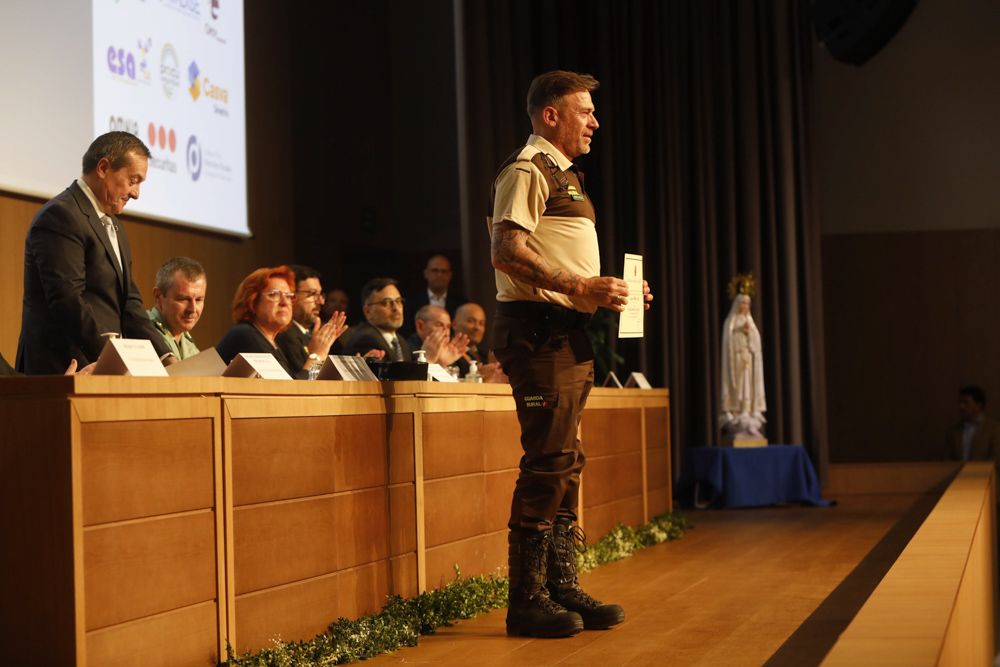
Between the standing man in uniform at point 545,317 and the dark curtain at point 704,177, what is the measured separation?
21.0ft

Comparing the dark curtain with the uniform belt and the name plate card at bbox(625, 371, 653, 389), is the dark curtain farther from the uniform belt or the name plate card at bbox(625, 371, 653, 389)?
the uniform belt

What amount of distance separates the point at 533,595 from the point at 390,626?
38 cm

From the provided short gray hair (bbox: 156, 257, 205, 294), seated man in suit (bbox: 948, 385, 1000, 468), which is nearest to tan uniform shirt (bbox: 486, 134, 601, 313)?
short gray hair (bbox: 156, 257, 205, 294)

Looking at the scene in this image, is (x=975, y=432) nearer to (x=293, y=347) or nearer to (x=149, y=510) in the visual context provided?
(x=293, y=347)

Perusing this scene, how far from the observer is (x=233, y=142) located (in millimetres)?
7453

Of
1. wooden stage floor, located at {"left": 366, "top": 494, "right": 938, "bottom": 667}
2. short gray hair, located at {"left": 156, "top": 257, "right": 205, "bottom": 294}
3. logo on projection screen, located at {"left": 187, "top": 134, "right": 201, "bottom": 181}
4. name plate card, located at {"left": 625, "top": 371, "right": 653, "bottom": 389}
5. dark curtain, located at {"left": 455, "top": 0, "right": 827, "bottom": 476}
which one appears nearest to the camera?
wooden stage floor, located at {"left": 366, "top": 494, "right": 938, "bottom": 667}

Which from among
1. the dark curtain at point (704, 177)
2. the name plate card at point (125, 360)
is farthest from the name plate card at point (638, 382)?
the name plate card at point (125, 360)

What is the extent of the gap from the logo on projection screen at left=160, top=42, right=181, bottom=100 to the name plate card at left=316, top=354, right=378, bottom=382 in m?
3.20

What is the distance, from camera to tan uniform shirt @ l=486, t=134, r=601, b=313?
3391mm

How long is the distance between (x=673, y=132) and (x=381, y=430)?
6.74 metres

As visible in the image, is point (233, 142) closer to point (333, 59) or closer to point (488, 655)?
point (333, 59)

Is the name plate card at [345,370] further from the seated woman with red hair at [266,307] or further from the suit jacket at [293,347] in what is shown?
the suit jacket at [293,347]

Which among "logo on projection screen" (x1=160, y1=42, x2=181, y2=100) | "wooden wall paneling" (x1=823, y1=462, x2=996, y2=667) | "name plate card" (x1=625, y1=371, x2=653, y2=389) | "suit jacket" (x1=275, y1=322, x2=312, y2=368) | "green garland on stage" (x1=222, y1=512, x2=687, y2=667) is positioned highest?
"logo on projection screen" (x1=160, y1=42, x2=181, y2=100)

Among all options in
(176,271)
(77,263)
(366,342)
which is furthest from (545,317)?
(366,342)
